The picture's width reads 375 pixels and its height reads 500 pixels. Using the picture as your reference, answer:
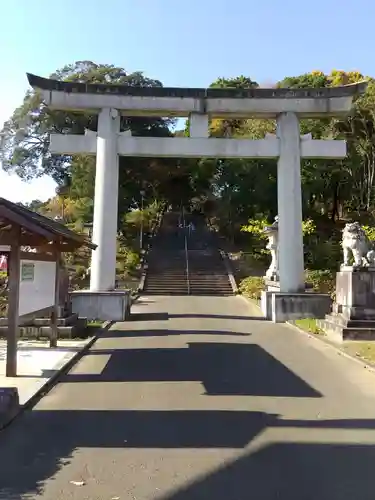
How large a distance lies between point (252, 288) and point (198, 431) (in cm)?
2118

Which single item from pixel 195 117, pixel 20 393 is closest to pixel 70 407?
pixel 20 393

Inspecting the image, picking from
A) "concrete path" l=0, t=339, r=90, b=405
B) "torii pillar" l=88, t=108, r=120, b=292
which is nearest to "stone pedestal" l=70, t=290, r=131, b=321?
"torii pillar" l=88, t=108, r=120, b=292

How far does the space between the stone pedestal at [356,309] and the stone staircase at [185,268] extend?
→ 15239 millimetres

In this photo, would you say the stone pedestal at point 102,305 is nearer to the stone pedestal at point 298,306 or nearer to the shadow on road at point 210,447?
the stone pedestal at point 298,306

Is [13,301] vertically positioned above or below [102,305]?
above

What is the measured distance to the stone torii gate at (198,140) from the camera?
1794 cm

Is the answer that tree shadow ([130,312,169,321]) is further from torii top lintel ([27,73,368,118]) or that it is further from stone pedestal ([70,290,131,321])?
torii top lintel ([27,73,368,118])

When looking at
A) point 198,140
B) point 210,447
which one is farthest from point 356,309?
point 210,447

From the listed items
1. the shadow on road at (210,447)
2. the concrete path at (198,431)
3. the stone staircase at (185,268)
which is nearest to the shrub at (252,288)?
the stone staircase at (185,268)

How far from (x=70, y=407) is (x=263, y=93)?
1407cm

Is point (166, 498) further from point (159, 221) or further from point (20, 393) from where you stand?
point (159, 221)

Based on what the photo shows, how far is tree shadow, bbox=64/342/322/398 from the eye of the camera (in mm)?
8055

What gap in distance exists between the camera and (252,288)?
1057 inches

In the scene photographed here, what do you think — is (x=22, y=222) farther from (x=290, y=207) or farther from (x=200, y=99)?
(x=290, y=207)
